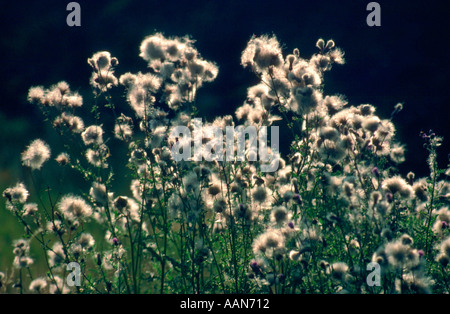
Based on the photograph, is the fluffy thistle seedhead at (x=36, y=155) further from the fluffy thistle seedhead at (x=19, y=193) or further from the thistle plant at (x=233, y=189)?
the fluffy thistle seedhead at (x=19, y=193)

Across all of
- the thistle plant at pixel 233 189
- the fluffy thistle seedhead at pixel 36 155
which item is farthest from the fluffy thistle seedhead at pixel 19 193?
the fluffy thistle seedhead at pixel 36 155

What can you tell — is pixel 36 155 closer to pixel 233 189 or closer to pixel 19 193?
pixel 19 193

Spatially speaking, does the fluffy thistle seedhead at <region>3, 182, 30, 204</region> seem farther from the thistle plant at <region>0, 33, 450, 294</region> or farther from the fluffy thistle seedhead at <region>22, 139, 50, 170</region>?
the fluffy thistle seedhead at <region>22, 139, 50, 170</region>

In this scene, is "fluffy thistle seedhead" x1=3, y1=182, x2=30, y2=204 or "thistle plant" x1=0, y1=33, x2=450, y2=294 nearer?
"thistle plant" x1=0, y1=33, x2=450, y2=294

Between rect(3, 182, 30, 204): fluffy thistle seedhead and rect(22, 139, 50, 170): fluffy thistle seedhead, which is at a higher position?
rect(22, 139, 50, 170): fluffy thistle seedhead

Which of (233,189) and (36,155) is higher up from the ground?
(36,155)

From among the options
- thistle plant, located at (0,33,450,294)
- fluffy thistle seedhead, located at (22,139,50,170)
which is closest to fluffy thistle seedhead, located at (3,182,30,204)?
thistle plant, located at (0,33,450,294)

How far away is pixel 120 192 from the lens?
558 cm

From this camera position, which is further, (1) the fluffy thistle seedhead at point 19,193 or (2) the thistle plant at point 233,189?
(1) the fluffy thistle seedhead at point 19,193

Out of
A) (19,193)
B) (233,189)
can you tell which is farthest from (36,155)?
(233,189)

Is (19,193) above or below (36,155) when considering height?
below

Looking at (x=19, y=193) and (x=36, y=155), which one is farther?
(x=36, y=155)

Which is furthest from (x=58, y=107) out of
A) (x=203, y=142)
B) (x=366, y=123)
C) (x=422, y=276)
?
(x=422, y=276)
